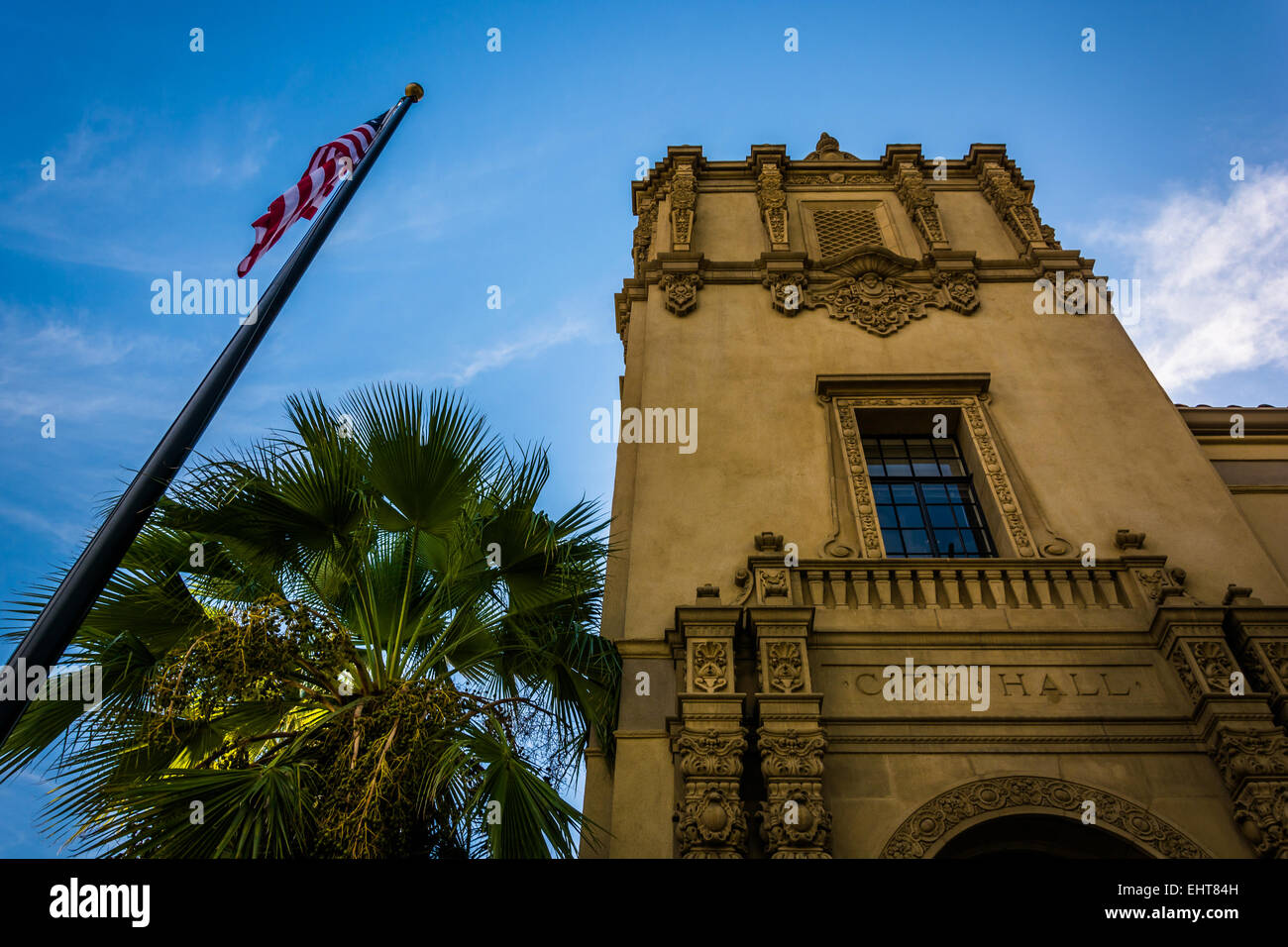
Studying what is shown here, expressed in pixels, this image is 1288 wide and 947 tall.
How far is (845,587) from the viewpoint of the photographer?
8.95 metres

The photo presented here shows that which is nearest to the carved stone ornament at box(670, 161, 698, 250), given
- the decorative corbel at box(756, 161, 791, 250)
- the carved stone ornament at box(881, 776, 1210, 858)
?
the decorative corbel at box(756, 161, 791, 250)

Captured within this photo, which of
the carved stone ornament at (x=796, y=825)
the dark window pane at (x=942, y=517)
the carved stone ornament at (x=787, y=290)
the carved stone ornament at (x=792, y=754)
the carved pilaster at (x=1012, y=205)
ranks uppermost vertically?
the carved pilaster at (x=1012, y=205)

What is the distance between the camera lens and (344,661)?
6914 mm

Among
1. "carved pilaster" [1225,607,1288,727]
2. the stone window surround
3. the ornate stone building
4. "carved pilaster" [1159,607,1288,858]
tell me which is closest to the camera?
"carved pilaster" [1159,607,1288,858]

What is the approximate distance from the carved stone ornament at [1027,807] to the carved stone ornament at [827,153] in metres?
12.7

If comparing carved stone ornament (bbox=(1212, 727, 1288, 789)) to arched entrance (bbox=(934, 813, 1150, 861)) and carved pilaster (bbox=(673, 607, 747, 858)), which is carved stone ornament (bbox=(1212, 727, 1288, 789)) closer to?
arched entrance (bbox=(934, 813, 1150, 861))

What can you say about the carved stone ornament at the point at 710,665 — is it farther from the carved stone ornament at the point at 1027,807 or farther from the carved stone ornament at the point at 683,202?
the carved stone ornament at the point at 683,202

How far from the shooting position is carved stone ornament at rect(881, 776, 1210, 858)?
6.98 meters

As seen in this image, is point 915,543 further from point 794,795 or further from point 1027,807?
point 794,795

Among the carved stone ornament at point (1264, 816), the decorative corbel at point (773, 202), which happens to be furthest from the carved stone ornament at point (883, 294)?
the carved stone ornament at point (1264, 816)

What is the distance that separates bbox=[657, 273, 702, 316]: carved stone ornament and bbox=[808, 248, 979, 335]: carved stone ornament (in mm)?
1652

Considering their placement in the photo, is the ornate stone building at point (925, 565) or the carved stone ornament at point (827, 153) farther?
the carved stone ornament at point (827, 153)

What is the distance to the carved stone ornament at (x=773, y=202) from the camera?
1449 cm
